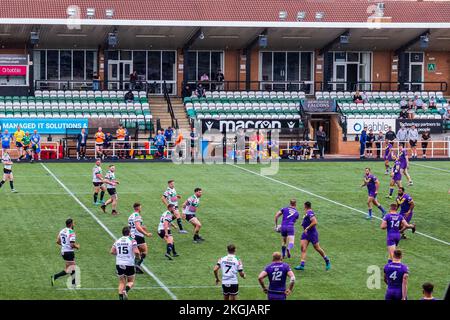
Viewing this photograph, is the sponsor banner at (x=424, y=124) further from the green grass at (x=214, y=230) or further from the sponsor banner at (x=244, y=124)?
the green grass at (x=214, y=230)

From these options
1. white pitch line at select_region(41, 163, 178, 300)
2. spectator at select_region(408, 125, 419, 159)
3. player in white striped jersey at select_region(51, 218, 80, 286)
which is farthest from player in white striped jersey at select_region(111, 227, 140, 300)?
spectator at select_region(408, 125, 419, 159)

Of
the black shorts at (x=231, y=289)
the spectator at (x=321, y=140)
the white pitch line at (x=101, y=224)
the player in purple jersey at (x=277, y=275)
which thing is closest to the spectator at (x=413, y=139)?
the spectator at (x=321, y=140)

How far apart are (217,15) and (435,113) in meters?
14.9

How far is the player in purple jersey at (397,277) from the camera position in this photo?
1408 cm

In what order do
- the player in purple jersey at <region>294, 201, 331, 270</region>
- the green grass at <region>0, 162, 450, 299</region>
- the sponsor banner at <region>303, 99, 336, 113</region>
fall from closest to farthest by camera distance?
the green grass at <region>0, 162, 450, 299</region>, the player in purple jersey at <region>294, 201, 331, 270</region>, the sponsor banner at <region>303, 99, 336, 113</region>

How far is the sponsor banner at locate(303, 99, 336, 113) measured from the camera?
54.9m

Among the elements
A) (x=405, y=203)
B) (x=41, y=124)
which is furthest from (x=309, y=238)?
(x=41, y=124)

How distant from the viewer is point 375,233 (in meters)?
26.6

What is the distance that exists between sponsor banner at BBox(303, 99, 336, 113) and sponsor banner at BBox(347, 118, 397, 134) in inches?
77.8

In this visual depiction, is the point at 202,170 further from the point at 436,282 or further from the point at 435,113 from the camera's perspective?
the point at 436,282

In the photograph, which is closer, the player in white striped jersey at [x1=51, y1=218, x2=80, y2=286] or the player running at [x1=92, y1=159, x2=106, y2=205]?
the player in white striped jersey at [x1=51, y1=218, x2=80, y2=286]

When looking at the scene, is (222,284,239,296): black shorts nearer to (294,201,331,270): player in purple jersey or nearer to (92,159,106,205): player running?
(294,201,331,270): player in purple jersey

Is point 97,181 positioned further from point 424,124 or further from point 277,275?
point 424,124
